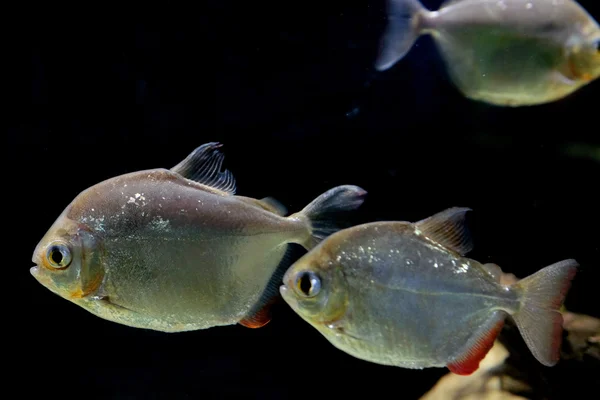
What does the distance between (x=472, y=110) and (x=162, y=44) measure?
1289mm

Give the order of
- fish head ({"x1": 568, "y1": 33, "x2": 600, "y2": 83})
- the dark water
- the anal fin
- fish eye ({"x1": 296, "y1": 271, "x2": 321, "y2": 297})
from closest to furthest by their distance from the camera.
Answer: fish eye ({"x1": 296, "y1": 271, "x2": 321, "y2": 297}), the anal fin, fish head ({"x1": 568, "y1": 33, "x2": 600, "y2": 83}), the dark water

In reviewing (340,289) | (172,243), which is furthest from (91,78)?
(340,289)

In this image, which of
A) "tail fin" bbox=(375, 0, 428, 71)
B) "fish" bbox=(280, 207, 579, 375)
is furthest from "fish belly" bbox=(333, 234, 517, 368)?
"tail fin" bbox=(375, 0, 428, 71)

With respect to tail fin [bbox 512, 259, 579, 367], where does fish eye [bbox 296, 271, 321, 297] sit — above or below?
above

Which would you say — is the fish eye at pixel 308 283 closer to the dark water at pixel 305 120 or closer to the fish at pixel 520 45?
the dark water at pixel 305 120

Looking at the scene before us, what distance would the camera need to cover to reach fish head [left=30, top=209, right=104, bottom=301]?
52.4 inches

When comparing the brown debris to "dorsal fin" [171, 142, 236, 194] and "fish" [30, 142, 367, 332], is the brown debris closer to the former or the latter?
"fish" [30, 142, 367, 332]

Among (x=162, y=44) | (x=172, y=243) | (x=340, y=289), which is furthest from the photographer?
(x=162, y=44)

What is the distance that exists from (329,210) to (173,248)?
417 millimetres

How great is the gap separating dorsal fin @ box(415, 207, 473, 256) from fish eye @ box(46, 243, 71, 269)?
86 centimetres

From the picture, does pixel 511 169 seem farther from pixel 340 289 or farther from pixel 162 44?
pixel 162 44

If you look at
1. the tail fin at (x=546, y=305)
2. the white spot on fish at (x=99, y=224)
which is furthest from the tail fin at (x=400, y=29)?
the white spot on fish at (x=99, y=224)

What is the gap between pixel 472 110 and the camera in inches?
88.8

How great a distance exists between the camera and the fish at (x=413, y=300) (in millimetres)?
1294
